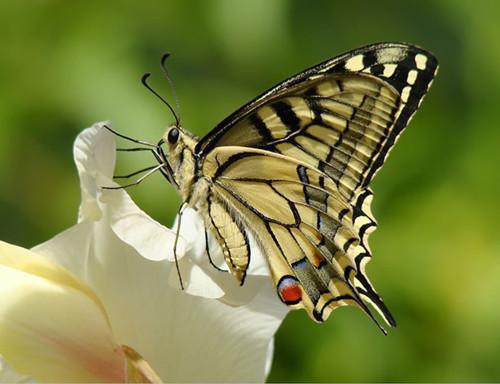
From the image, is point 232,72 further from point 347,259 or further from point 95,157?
point 95,157

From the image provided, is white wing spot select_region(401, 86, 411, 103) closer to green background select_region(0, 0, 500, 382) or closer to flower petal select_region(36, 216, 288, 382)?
flower petal select_region(36, 216, 288, 382)

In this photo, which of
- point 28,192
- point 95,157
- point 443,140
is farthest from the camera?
point 28,192

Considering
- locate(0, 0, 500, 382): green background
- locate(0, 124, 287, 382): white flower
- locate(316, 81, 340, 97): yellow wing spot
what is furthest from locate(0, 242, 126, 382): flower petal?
locate(0, 0, 500, 382): green background

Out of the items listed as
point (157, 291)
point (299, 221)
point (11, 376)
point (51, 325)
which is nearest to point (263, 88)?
point (299, 221)

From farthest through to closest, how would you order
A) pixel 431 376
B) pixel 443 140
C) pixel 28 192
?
pixel 28 192
pixel 443 140
pixel 431 376

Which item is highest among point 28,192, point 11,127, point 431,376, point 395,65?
point 395,65

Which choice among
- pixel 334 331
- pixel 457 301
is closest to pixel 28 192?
pixel 334 331
